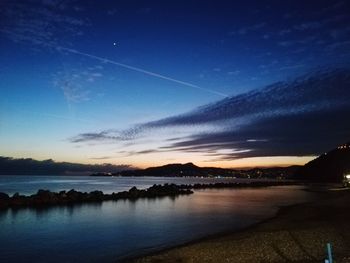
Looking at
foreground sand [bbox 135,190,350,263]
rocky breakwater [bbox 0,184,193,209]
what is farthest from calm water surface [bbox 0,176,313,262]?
Answer: foreground sand [bbox 135,190,350,263]

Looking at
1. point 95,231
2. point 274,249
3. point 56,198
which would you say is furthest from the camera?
point 56,198

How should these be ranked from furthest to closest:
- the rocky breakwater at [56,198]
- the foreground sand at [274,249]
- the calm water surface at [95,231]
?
the rocky breakwater at [56,198], the calm water surface at [95,231], the foreground sand at [274,249]

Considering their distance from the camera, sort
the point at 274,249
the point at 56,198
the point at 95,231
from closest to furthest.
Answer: the point at 274,249
the point at 95,231
the point at 56,198

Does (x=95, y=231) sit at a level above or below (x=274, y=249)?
below

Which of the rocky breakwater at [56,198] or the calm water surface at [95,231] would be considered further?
the rocky breakwater at [56,198]

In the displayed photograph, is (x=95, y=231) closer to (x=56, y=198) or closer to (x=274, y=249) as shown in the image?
(x=274, y=249)

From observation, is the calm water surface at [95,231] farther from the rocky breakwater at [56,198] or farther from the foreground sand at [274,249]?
the foreground sand at [274,249]

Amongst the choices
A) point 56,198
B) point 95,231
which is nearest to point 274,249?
point 95,231

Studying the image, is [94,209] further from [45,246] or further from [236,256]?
[236,256]

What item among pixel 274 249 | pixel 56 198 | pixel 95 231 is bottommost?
pixel 95 231

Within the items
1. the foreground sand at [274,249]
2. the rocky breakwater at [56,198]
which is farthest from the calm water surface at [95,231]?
the foreground sand at [274,249]

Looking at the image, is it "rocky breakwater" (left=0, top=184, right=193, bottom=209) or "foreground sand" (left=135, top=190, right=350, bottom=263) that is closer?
"foreground sand" (left=135, top=190, right=350, bottom=263)

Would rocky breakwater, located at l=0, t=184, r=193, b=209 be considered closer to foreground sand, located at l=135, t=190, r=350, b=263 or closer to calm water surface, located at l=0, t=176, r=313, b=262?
calm water surface, located at l=0, t=176, r=313, b=262

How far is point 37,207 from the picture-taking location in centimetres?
4594
